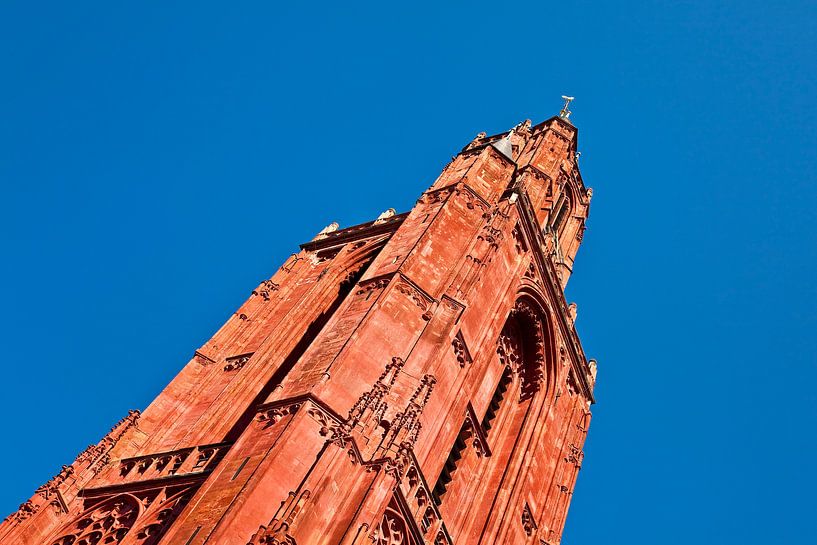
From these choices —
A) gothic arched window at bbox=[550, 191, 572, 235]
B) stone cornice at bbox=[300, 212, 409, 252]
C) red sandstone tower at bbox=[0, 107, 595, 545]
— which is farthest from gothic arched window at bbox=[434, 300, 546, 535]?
gothic arched window at bbox=[550, 191, 572, 235]

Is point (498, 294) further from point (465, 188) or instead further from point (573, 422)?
point (573, 422)

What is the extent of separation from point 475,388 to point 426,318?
19.2 ft

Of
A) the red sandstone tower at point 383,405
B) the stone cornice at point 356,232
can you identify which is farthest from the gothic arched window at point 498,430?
the stone cornice at point 356,232

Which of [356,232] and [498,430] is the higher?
[356,232]

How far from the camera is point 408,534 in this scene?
61.5 feet

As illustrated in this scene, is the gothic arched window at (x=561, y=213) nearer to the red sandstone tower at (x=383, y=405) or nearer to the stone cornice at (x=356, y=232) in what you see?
the red sandstone tower at (x=383, y=405)

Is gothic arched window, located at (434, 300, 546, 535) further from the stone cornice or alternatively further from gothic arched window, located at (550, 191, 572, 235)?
gothic arched window, located at (550, 191, 572, 235)

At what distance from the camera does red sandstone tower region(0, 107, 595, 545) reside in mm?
16781

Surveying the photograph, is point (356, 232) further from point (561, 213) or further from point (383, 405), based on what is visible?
point (383, 405)

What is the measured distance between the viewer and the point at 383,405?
18.2 m

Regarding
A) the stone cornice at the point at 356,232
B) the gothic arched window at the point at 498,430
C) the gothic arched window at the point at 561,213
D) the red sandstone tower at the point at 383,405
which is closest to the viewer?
the red sandstone tower at the point at 383,405

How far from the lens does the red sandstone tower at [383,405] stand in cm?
1678

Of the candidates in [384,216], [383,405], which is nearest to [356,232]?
[384,216]

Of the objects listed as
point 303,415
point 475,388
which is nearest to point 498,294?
point 475,388
